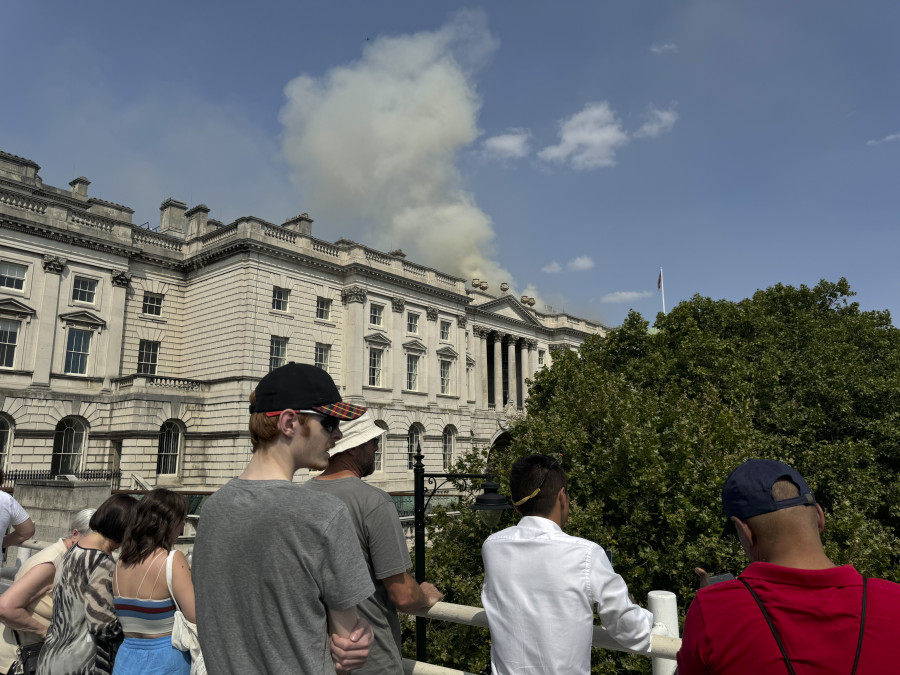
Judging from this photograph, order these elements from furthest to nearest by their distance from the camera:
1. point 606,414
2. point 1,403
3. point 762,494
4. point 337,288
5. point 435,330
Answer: point 435,330, point 337,288, point 1,403, point 606,414, point 762,494

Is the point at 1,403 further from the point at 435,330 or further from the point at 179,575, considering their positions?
the point at 179,575

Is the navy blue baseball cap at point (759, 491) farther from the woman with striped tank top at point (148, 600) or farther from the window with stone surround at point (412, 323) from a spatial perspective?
the window with stone surround at point (412, 323)

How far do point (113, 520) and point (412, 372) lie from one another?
37861mm

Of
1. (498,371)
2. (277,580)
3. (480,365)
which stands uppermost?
(480,365)

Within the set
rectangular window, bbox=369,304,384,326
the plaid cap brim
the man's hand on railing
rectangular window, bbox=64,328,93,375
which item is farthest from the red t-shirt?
rectangular window, bbox=369,304,384,326

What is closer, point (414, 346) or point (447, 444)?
point (414, 346)

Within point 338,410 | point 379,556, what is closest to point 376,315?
point 379,556

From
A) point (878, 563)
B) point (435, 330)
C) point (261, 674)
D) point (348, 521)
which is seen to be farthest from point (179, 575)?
point (435, 330)

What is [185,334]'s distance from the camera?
117ft

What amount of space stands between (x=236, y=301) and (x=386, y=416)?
12122mm

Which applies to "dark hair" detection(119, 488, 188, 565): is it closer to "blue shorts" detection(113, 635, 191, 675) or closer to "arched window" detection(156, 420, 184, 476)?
"blue shorts" detection(113, 635, 191, 675)

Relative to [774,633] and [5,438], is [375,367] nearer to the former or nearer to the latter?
[5,438]

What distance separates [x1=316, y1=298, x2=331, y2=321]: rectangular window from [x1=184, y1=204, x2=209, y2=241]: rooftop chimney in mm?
8558

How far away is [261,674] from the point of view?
2.24 m
